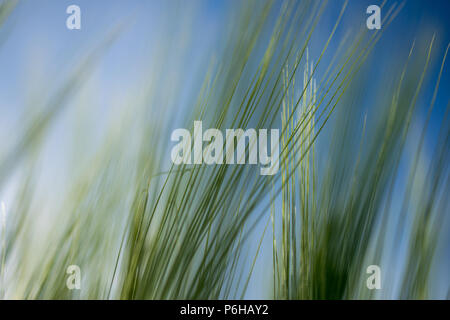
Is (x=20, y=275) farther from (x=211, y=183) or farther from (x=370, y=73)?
(x=370, y=73)

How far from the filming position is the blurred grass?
2.14ft

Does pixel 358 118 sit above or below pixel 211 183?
above

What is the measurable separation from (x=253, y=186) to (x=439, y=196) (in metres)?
0.37

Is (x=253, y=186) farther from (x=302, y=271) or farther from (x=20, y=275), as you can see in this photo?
Answer: (x=20, y=275)

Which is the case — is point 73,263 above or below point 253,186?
below

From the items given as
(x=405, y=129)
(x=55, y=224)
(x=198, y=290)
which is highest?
(x=405, y=129)

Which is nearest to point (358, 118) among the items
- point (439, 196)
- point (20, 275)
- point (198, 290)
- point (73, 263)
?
point (439, 196)

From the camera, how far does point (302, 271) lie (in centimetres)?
66

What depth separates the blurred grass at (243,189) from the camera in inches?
25.6

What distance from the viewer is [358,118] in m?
0.75

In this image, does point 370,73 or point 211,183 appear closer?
point 211,183

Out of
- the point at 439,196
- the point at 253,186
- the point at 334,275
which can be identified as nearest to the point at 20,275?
the point at 253,186

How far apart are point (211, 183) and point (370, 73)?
389 mm

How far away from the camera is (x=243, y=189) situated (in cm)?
67
